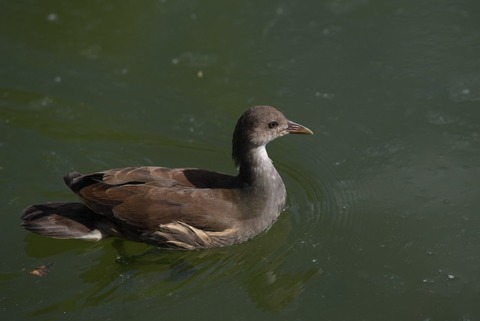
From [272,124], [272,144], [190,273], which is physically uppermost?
[272,124]

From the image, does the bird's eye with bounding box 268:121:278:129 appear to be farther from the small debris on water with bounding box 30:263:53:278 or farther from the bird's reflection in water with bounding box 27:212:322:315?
the small debris on water with bounding box 30:263:53:278

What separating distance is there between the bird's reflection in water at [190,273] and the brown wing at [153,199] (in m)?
0.32

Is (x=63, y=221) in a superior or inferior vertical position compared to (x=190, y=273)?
superior

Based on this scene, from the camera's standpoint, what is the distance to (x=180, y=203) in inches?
277

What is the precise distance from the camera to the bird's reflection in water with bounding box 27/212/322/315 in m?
6.67

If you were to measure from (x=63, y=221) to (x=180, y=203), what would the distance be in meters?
1.10

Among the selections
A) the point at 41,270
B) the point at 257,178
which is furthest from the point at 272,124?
the point at 41,270

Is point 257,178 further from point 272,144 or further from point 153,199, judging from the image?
point 272,144

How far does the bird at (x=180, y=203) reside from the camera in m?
7.03

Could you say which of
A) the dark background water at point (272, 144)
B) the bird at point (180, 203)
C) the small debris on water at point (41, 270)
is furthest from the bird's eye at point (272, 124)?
the small debris on water at point (41, 270)

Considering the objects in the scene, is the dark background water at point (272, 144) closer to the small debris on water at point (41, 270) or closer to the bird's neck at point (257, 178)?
the small debris on water at point (41, 270)

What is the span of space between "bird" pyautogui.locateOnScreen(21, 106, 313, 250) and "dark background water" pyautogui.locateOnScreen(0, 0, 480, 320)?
21 cm

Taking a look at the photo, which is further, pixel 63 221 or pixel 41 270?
pixel 63 221

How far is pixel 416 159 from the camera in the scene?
773cm
